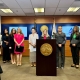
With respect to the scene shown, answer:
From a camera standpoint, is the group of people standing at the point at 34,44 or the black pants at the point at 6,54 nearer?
the group of people standing at the point at 34,44

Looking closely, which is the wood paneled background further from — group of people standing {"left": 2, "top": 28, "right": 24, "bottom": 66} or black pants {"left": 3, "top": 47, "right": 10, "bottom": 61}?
group of people standing {"left": 2, "top": 28, "right": 24, "bottom": 66}

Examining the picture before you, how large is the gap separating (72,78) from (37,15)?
593 centimetres

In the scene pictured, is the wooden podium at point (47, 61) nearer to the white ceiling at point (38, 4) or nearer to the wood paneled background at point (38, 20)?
the white ceiling at point (38, 4)

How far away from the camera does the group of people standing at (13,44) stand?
572 centimetres

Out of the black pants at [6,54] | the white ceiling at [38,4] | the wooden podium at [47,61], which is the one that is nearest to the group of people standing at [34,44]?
the black pants at [6,54]

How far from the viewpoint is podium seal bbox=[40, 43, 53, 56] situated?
13.1ft

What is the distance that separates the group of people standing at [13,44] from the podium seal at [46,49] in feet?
6.26

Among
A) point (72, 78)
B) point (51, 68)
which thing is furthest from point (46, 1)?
point (72, 78)

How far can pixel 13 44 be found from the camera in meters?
6.11

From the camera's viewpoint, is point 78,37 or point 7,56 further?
point 7,56

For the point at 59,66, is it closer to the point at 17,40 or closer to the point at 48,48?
the point at 48,48

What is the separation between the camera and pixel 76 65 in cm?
520

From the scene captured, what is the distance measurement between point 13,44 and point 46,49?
2.49m

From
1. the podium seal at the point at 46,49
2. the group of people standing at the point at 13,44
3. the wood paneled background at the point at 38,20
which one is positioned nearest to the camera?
the podium seal at the point at 46,49
